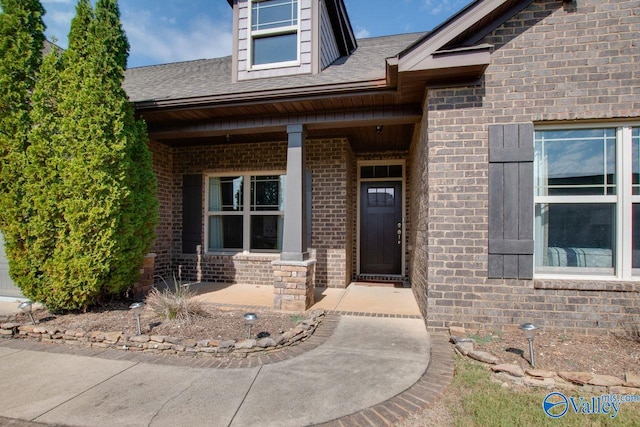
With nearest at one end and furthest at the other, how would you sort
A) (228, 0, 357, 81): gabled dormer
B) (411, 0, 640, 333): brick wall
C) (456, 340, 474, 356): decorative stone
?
(456, 340, 474, 356): decorative stone → (411, 0, 640, 333): brick wall → (228, 0, 357, 81): gabled dormer

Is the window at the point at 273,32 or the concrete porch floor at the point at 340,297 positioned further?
the window at the point at 273,32

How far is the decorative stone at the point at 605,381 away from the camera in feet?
8.59

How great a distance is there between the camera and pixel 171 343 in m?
3.39

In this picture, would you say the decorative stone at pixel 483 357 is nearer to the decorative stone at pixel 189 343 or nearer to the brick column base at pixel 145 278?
the decorative stone at pixel 189 343

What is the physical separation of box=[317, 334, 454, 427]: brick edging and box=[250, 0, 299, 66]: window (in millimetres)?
5671

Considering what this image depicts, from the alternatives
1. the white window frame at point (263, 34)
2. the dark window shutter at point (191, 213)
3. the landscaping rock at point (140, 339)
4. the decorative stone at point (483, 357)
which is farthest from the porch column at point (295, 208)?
the dark window shutter at point (191, 213)

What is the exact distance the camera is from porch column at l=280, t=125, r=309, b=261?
487cm

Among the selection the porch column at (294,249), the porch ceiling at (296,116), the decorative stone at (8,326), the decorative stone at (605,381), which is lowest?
the decorative stone at (605,381)

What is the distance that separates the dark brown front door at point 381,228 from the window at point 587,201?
3.43m

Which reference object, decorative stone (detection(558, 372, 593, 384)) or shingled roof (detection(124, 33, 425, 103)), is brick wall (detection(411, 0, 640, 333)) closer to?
decorative stone (detection(558, 372, 593, 384))

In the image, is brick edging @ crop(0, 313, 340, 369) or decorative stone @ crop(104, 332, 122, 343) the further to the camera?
decorative stone @ crop(104, 332, 122, 343)

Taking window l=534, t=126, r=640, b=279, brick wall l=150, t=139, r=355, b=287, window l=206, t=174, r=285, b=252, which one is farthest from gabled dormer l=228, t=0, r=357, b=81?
window l=534, t=126, r=640, b=279

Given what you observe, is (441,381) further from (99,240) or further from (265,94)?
(99,240)

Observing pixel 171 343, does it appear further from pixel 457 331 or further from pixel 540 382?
pixel 540 382
